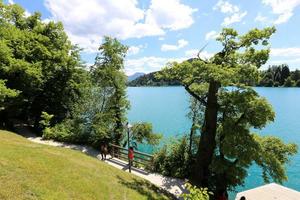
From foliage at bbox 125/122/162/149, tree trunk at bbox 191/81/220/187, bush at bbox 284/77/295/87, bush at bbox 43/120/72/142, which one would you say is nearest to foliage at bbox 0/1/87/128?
bush at bbox 43/120/72/142

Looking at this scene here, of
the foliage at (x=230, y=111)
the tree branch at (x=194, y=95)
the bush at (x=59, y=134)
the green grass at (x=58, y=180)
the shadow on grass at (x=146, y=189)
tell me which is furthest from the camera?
the bush at (x=59, y=134)

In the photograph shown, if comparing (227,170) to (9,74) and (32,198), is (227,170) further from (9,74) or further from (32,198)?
(9,74)

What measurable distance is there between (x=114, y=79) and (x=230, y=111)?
13379mm

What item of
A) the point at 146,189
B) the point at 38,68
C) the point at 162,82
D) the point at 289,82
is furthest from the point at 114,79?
the point at 289,82

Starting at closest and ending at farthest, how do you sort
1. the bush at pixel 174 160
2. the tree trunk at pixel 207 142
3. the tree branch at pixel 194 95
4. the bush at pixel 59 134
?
the tree trunk at pixel 207 142 < the tree branch at pixel 194 95 < the bush at pixel 174 160 < the bush at pixel 59 134

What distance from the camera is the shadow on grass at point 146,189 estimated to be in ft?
44.0

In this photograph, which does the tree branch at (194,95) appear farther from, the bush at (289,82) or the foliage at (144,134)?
the bush at (289,82)

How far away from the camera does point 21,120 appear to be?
34.2m

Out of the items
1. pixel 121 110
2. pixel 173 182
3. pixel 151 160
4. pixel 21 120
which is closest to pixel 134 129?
pixel 121 110

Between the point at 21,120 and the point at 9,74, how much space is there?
1007 cm

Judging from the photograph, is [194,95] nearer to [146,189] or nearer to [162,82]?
[146,189]

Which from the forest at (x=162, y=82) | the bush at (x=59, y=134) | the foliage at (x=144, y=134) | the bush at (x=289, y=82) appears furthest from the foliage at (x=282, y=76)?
the bush at (x=59, y=134)

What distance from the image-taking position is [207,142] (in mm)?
17547

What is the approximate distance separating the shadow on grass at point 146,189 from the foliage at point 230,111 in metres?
3.61
